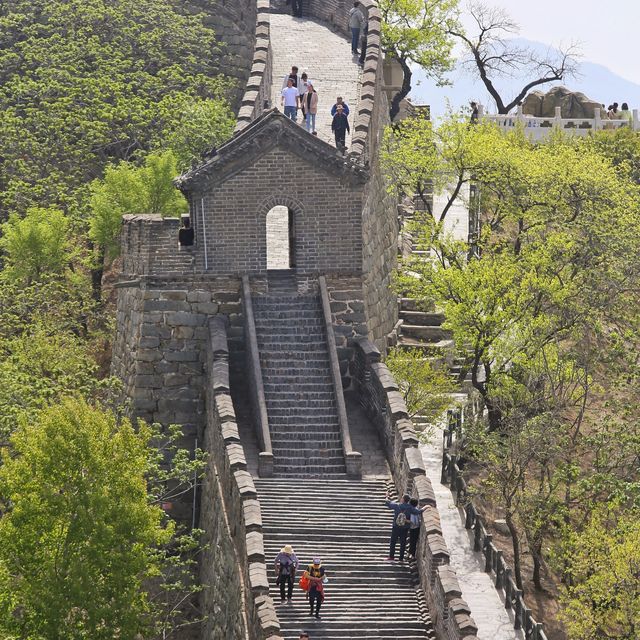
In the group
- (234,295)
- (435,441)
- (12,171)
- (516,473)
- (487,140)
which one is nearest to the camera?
(234,295)

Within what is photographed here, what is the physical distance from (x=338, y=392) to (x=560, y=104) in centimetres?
4244

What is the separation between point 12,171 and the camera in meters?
70.9

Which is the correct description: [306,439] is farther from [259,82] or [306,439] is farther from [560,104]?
[560,104]

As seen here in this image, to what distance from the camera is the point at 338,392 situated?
4394cm

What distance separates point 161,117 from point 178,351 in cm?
2669

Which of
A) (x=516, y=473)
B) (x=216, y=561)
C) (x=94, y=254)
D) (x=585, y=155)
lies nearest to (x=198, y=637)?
(x=216, y=561)

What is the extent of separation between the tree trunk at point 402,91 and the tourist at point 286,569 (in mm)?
38305

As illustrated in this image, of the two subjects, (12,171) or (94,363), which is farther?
(12,171)

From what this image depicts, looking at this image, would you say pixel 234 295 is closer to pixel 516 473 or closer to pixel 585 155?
pixel 516 473

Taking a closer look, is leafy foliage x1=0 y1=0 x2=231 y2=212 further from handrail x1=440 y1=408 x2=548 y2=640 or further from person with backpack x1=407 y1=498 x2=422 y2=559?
person with backpack x1=407 y1=498 x2=422 y2=559

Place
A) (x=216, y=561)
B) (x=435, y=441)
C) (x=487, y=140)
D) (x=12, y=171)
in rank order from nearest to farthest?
(x=216, y=561), (x=435, y=441), (x=487, y=140), (x=12, y=171)

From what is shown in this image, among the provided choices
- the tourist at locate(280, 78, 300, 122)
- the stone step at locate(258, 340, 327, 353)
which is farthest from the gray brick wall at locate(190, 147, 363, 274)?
the tourist at locate(280, 78, 300, 122)

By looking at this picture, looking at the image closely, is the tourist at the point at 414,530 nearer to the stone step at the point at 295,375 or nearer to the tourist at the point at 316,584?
the tourist at the point at 316,584

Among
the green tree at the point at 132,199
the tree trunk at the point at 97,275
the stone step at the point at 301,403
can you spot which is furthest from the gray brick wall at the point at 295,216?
the tree trunk at the point at 97,275
